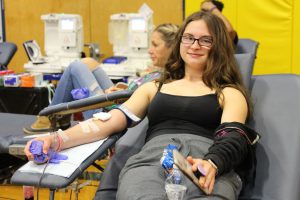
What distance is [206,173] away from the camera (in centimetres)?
143

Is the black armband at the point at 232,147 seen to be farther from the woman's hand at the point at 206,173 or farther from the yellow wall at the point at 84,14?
the yellow wall at the point at 84,14

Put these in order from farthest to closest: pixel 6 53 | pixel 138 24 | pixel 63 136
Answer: pixel 6 53, pixel 138 24, pixel 63 136

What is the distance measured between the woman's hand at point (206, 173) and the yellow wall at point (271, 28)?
11.1 ft

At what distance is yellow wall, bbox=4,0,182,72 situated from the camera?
5.40 m

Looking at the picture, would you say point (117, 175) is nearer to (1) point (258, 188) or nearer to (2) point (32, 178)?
(2) point (32, 178)

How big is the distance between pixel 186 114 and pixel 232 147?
32 cm

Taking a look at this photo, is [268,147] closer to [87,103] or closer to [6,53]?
[87,103]

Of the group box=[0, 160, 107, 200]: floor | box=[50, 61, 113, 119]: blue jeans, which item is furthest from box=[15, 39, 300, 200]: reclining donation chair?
box=[50, 61, 113, 119]: blue jeans

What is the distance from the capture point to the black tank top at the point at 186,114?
5.86 feet

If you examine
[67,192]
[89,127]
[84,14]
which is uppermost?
[84,14]

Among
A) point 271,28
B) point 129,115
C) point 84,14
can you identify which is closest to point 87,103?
point 129,115

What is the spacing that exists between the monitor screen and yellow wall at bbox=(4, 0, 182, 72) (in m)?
1.44

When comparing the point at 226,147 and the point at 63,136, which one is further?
the point at 63,136

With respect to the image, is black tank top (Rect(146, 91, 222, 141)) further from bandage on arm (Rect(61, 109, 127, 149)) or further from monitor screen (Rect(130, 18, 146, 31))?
monitor screen (Rect(130, 18, 146, 31))
